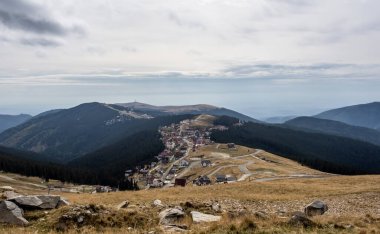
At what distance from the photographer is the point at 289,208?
102 ft

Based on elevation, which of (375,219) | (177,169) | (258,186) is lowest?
(177,169)

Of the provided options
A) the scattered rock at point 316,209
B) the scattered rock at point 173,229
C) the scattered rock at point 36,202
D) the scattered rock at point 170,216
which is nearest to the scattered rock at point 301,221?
the scattered rock at point 173,229

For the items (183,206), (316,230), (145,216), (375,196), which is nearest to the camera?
(316,230)

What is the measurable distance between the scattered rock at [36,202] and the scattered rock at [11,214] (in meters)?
1.19

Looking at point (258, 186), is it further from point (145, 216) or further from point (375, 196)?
point (145, 216)

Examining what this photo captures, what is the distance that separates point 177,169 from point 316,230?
16608cm

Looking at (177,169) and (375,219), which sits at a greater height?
(375,219)

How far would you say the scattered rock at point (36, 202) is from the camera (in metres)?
21.1

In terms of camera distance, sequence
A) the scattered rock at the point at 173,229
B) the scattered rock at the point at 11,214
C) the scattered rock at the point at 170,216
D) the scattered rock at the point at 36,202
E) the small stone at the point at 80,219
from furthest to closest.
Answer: the scattered rock at the point at 36,202, the scattered rock at the point at 170,216, the scattered rock at the point at 11,214, the small stone at the point at 80,219, the scattered rock at the point at 173,229

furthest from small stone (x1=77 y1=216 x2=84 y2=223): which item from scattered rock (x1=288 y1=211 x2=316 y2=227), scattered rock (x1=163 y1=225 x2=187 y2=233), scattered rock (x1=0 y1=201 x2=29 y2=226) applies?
scattered rock (x1=288 y1=211 x2=316 y2=227)

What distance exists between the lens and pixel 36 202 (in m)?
21.4

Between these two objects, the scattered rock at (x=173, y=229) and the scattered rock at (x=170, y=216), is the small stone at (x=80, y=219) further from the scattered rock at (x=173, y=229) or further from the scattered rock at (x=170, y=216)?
the scattered rock at (x=173, y=229)

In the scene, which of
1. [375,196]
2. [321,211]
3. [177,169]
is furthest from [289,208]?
[177,169]

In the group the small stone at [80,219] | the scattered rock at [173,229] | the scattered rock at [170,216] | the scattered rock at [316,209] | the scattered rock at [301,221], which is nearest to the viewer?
the scattered rock at [173,229]
